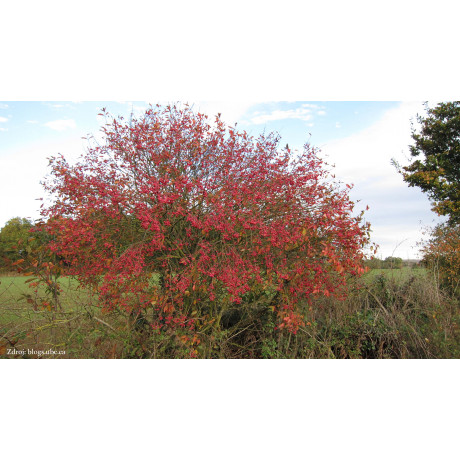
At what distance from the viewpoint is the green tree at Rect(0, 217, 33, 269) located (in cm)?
403

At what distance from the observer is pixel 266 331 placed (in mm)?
4609

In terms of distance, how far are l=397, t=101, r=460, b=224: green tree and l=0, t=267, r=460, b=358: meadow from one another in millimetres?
6306

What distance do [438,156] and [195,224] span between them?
1038cm

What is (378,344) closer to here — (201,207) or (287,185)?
(287,185)

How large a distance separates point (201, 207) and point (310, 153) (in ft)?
4.87

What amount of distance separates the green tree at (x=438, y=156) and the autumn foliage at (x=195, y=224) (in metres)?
7.92

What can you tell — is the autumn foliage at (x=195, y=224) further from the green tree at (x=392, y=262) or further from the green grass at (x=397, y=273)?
the green tree at (x=392, y=262)

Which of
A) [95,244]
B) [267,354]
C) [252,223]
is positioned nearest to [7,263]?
[95,244]

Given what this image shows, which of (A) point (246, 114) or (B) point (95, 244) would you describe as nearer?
(B) point (95, 244)

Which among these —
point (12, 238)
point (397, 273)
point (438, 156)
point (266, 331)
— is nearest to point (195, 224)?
point (266, 331)

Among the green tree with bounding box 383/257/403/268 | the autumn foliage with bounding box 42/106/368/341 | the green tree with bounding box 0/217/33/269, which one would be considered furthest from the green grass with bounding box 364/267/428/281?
the green tree with bounding box 0/217/33/269

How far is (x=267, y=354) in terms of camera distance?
176 inches

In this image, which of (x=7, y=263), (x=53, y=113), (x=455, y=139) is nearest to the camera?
(x=7, y=263)

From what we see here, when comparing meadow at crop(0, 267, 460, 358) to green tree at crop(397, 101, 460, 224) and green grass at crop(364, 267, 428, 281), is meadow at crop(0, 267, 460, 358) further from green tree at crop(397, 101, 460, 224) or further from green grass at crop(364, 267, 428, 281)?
green tree at crop(397, 101, 460, 224)
